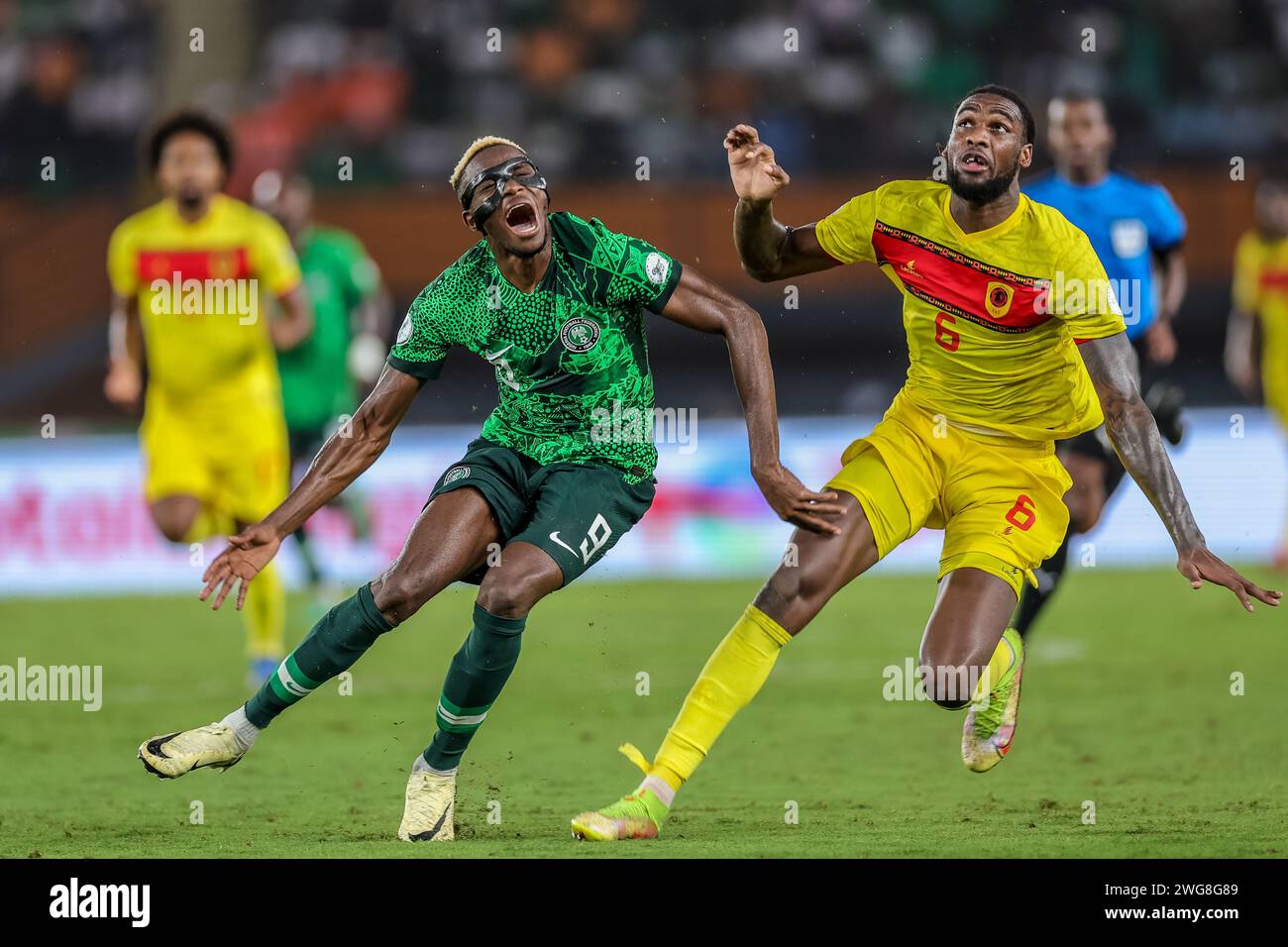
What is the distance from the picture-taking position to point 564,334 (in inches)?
266

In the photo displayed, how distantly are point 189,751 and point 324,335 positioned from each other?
7888 mm

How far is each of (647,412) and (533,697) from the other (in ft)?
13.3

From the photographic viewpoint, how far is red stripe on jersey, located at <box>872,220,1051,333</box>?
6770 mm

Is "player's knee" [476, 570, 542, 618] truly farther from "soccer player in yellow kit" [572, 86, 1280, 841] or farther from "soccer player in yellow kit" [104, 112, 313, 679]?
"soccer player in yellow kit" [104, 112, 313, 679]

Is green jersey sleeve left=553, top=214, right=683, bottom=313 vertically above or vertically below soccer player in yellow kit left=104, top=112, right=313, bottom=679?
below

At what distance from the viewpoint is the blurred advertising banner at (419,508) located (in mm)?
15336

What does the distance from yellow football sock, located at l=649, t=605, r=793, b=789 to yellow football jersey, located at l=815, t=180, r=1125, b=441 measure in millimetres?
1117

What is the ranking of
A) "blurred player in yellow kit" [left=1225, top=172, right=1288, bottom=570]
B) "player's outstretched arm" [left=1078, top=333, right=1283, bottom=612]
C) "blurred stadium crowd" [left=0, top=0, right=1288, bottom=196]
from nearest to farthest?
"player's outstretched arm" [left=1078, top=333, right=1283, bottom=612] < "blurred player in yellow kit" [left=1225, top=172, right=1288, bottom=570] < "blurred stadium crowd" [left=0, top=0, right=1288, bottom=196]

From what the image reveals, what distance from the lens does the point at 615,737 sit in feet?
30.9

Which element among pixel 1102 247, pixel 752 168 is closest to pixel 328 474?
pixel 752 168

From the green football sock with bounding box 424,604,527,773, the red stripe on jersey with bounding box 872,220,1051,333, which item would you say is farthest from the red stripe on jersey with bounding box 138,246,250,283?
the red stripe on jersey with bounding box 872,220,1051,333

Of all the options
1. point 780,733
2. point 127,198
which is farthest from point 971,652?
point 127,198

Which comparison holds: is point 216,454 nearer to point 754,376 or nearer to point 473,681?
point 473,681

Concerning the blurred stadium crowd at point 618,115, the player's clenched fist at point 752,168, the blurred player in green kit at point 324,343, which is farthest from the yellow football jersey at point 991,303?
the blurred stadium crowd at point 618,115
